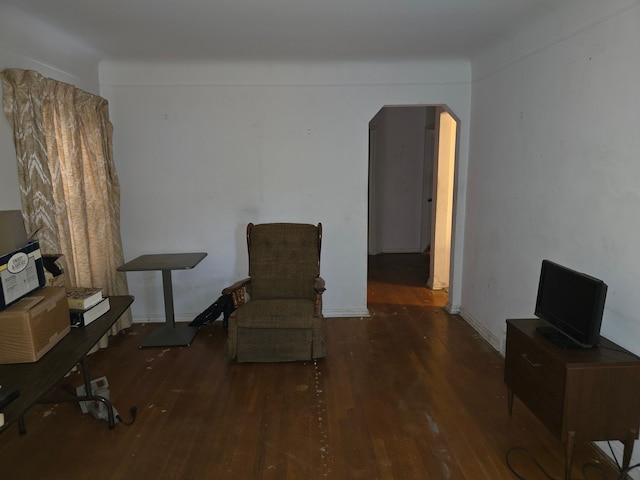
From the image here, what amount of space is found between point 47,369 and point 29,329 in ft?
0.56

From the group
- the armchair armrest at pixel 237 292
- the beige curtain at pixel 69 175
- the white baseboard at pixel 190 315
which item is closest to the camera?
the beige curtain at pixel 69 175

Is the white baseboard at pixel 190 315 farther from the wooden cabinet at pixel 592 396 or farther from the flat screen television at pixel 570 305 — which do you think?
the wooden cabinet at pixel 592 396

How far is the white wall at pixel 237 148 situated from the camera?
145 inches

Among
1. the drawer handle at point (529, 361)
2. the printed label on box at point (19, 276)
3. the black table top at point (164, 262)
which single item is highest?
the printed label on box at point (19, 276)

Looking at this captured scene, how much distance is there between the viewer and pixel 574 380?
5.76 feet

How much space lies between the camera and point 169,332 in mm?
3586

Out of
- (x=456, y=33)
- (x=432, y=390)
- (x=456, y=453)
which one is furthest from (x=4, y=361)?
(x=456, y=33)

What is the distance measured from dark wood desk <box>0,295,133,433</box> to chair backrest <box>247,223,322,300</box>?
150cm

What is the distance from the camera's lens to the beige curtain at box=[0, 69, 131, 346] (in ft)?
8.13

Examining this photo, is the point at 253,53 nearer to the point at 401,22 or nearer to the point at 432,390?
the point at 401,22

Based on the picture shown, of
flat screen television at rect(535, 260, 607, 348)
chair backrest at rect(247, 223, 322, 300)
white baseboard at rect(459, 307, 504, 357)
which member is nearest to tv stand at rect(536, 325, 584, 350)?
flat screen television at rect(535, 260, 607, 348)

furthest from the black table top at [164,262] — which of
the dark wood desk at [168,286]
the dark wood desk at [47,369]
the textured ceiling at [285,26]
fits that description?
the textured ceiling at [285,26]

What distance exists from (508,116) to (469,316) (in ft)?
5.98

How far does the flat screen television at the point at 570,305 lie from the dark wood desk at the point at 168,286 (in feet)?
8.20
